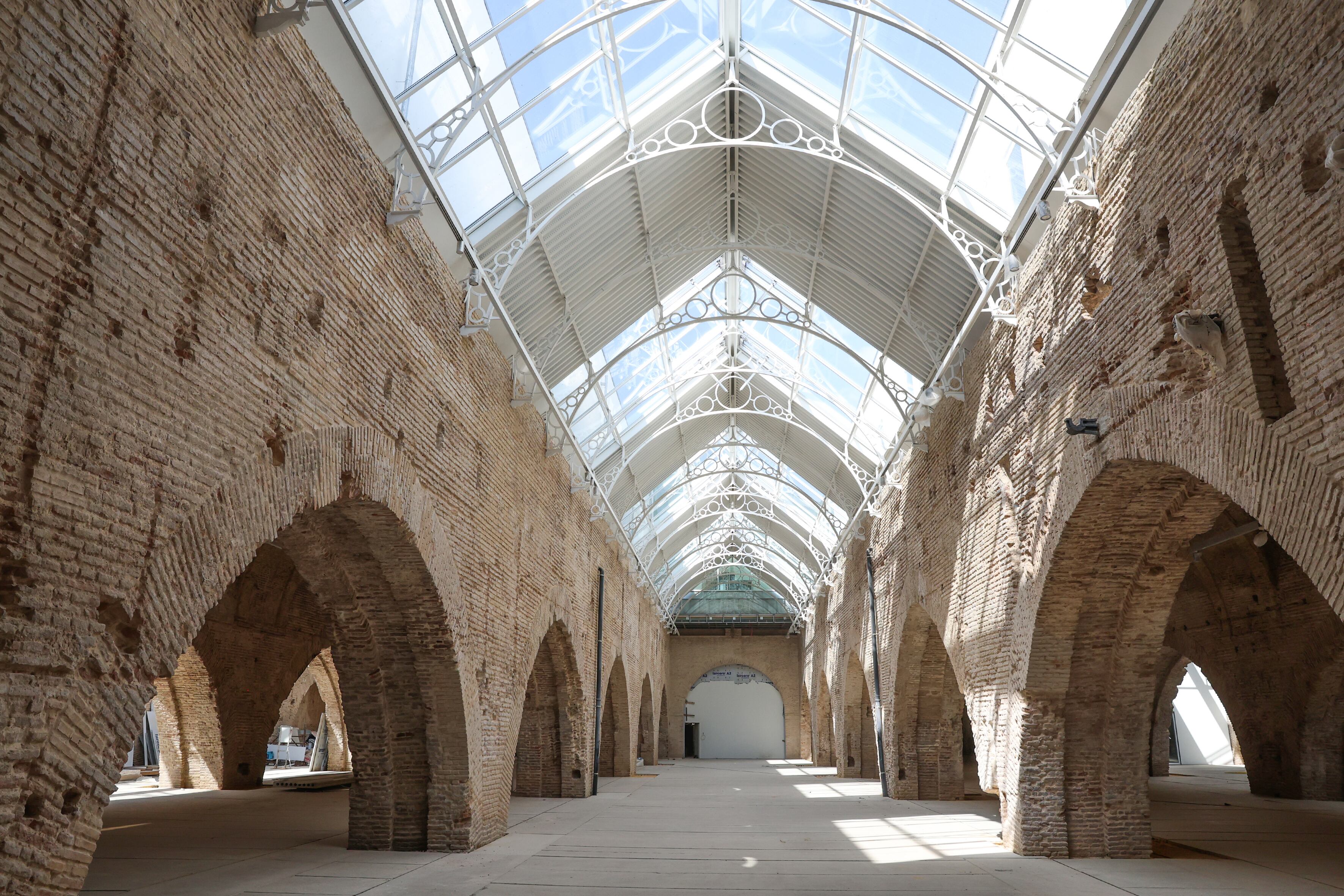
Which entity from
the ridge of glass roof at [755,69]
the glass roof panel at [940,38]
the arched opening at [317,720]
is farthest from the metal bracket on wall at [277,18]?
the arched opening at [317,720]

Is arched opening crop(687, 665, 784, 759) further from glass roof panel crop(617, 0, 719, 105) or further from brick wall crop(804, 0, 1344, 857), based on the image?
glass roof panel crop(617, 0, 719, 105)

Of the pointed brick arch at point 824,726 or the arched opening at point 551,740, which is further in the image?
the pointed brick arch at point 824,726

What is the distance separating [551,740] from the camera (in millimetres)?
18000

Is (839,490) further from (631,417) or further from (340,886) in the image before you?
(340,886)

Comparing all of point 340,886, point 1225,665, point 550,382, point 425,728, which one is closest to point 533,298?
point 550,382

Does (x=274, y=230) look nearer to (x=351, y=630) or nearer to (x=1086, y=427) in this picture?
(x=351, y=630)

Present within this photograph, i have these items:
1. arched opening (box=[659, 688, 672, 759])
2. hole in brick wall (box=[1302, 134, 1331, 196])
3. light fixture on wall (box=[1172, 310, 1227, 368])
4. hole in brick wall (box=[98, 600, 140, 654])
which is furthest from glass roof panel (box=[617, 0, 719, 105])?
arched opening (box=[659, 688, 672, 759])

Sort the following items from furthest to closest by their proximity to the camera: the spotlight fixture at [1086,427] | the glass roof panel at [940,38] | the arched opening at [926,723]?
the arched opening at [926,723] → the glass roof panel at [940,38] → the spotlight fixture at [1086,427]

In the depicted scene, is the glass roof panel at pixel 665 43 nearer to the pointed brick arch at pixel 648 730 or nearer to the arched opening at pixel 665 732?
the pointed brick arch at pixel 648 730

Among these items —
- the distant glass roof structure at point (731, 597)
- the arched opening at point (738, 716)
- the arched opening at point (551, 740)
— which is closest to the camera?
the arched opening at point (551, 740)

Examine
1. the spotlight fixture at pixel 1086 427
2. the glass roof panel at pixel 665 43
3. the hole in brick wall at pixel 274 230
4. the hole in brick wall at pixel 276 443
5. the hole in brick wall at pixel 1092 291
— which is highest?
the glass roof panel at pixel 665 43

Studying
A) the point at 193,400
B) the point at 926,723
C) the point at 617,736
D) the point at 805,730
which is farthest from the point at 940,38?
the point at 805,730

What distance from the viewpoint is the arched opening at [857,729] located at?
2377 cm

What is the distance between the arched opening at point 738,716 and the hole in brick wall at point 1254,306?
39477 mm
